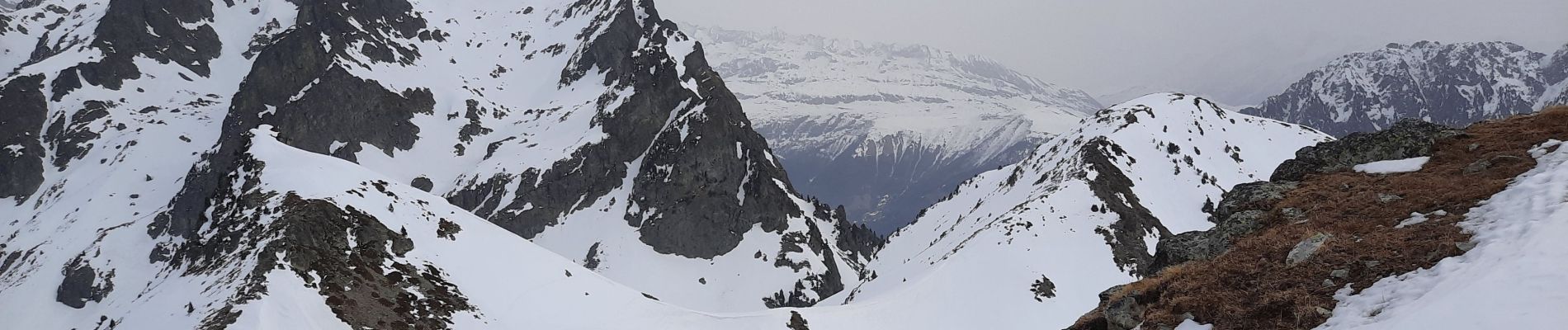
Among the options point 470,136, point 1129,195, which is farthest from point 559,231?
point 1129,195

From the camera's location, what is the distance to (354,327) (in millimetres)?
39312

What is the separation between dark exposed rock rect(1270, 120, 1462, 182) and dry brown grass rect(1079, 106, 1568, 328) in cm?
63

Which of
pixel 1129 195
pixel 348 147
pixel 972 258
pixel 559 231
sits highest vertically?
pixel 348 147

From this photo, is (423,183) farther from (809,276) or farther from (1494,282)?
(1494,282)

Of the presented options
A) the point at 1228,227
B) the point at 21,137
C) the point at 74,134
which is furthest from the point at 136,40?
the point at 1228,227

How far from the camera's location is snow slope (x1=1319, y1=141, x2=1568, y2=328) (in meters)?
11.2

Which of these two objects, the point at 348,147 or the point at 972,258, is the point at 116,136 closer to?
the point at 348,147

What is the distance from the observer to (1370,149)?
77.8 ft

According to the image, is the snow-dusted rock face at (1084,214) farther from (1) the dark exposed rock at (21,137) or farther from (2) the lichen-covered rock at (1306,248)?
(1) the dark exposed rock at (21,137)

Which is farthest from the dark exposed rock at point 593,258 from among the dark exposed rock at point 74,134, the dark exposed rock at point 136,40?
the dark exposed rock at point 136,40

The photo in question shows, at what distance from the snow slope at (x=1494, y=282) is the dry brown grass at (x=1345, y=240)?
427 millimetres

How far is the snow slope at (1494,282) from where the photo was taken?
11.2m

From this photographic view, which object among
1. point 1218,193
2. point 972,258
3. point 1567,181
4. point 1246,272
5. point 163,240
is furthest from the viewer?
point 163,240

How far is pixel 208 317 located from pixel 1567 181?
2040 inches
